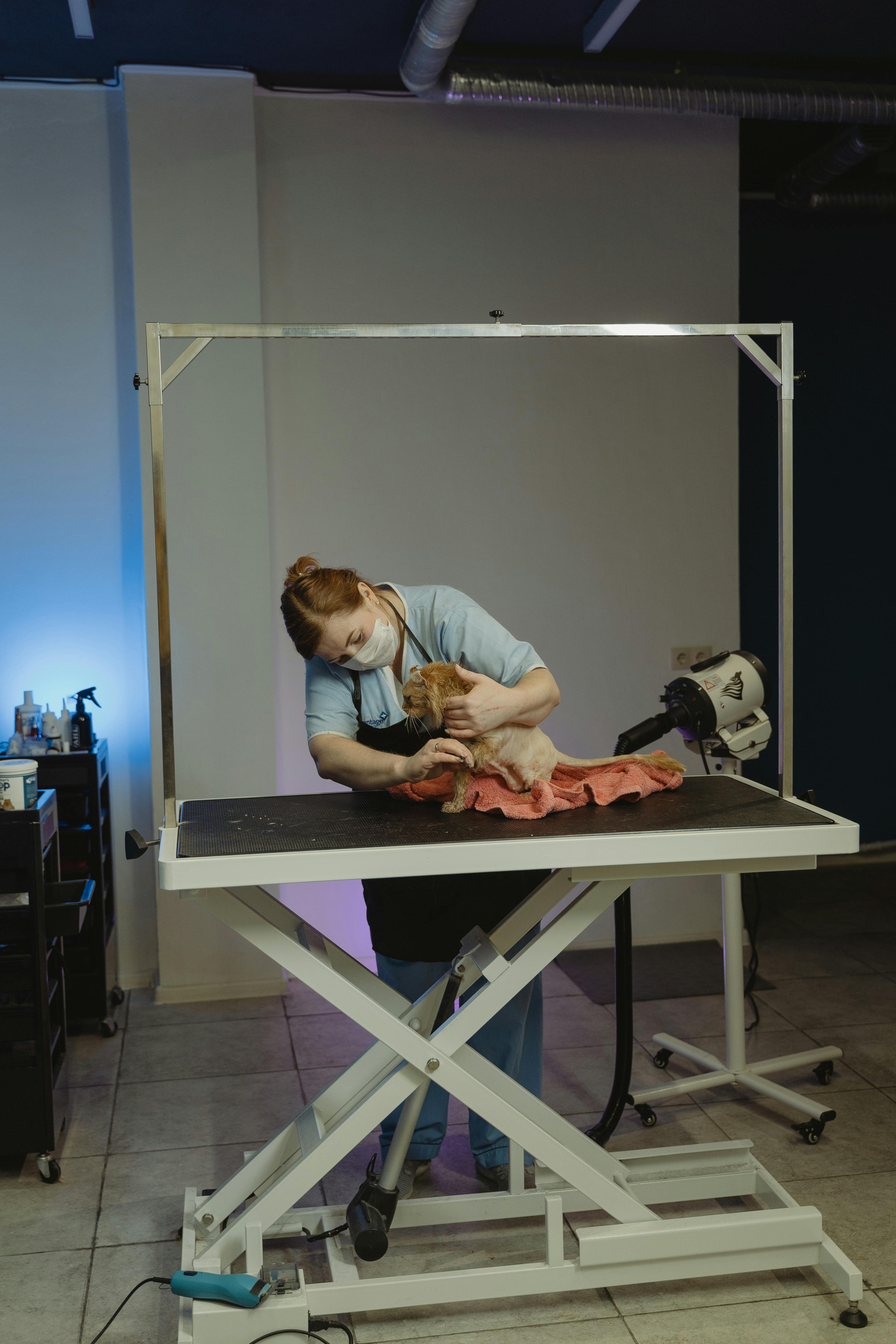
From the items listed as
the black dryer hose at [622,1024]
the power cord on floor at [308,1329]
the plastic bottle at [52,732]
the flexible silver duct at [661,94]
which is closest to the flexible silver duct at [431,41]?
the flexible silver duct at [661,94]

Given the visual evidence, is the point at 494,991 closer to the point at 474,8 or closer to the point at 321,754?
the point at 321,754

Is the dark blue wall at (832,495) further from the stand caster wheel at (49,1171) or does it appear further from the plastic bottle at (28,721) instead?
the stand caster wheel at (49,1171)

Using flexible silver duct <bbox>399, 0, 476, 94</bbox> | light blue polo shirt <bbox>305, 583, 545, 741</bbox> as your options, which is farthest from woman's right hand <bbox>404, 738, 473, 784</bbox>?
flexible silver duct <bbox>399, 0, 476, 94</bbox>

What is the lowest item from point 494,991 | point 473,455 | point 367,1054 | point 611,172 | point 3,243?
point 367,1054

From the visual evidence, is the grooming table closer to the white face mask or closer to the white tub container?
the white face mask

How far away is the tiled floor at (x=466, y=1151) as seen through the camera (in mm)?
2072

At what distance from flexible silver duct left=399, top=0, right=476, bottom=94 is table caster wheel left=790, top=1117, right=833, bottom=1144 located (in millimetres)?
2937

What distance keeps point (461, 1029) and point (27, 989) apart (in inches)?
46.2

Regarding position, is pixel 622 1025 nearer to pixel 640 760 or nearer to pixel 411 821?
pixel 640 760

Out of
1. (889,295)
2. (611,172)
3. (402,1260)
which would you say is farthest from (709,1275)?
(889,295)

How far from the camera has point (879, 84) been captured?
3.62 metres

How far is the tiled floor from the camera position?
2.07 meters

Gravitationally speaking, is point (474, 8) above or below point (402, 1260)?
above

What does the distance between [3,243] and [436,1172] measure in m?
3.09
